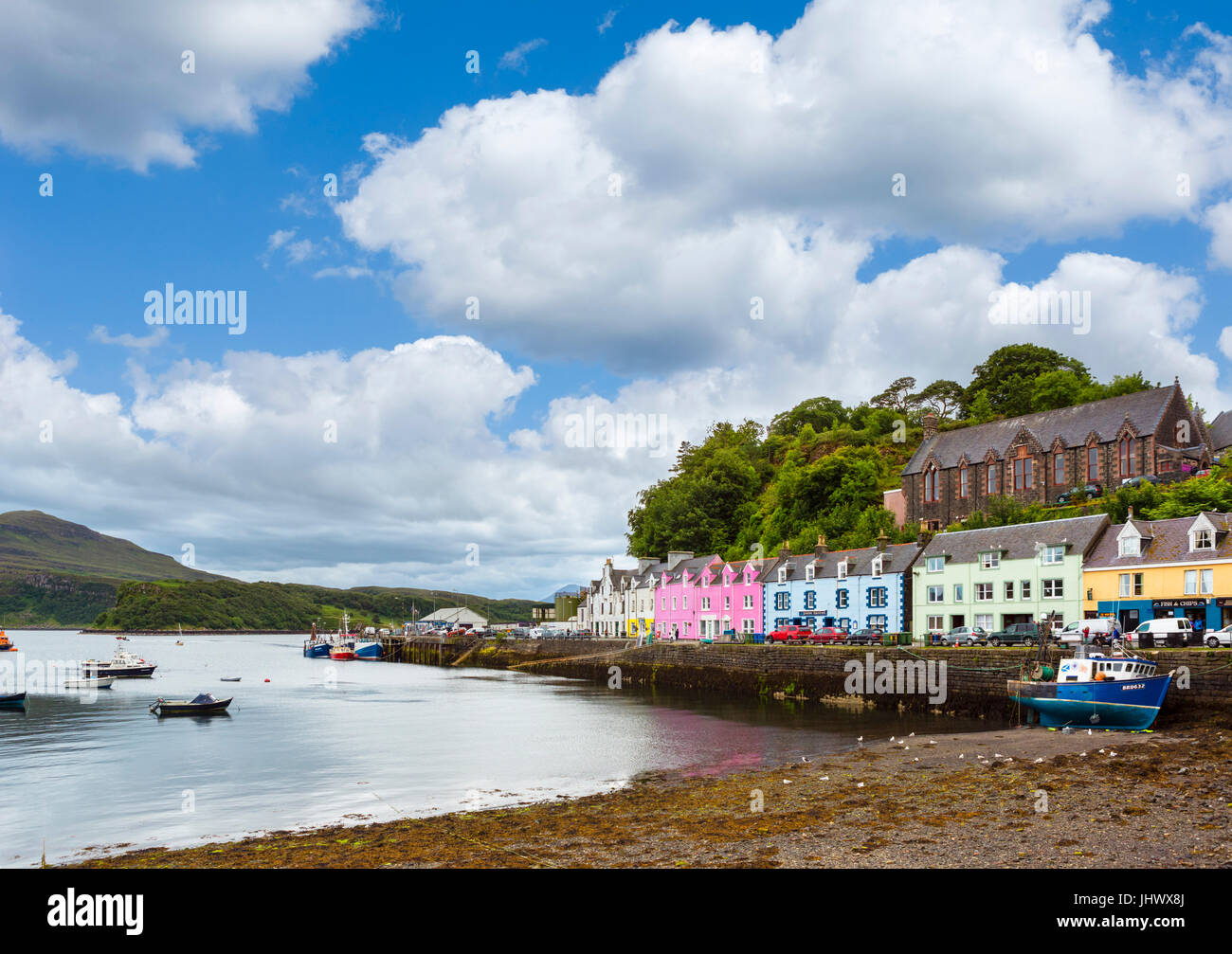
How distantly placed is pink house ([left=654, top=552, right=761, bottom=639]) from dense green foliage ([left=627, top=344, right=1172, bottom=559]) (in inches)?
171

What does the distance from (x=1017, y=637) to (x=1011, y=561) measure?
9172 mm

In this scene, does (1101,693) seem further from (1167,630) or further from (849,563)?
(849,563)

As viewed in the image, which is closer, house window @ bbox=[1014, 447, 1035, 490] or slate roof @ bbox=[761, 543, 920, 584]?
slate roof @ bbox=[761, 543, 920, 584]

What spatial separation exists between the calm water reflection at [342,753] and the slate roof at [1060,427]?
114ft

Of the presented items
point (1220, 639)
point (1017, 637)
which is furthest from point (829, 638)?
point (1220, 639)

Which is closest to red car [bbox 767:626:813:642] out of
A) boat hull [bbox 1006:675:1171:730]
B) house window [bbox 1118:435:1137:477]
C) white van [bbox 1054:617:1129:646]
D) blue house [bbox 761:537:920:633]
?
blue house [bbox 761:537:920:633]

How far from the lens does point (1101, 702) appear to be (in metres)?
30.2

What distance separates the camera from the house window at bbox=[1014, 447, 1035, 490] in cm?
6844

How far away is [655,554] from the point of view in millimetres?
108000

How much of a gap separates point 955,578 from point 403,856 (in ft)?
151

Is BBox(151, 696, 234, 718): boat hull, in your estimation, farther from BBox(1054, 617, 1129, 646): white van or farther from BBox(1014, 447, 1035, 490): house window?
BBox(1014, 447, 1035, 490): house window

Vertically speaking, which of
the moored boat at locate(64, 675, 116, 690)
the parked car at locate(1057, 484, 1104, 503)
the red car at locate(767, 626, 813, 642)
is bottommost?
the moored boat at locate(64, 675, 116, 690)
